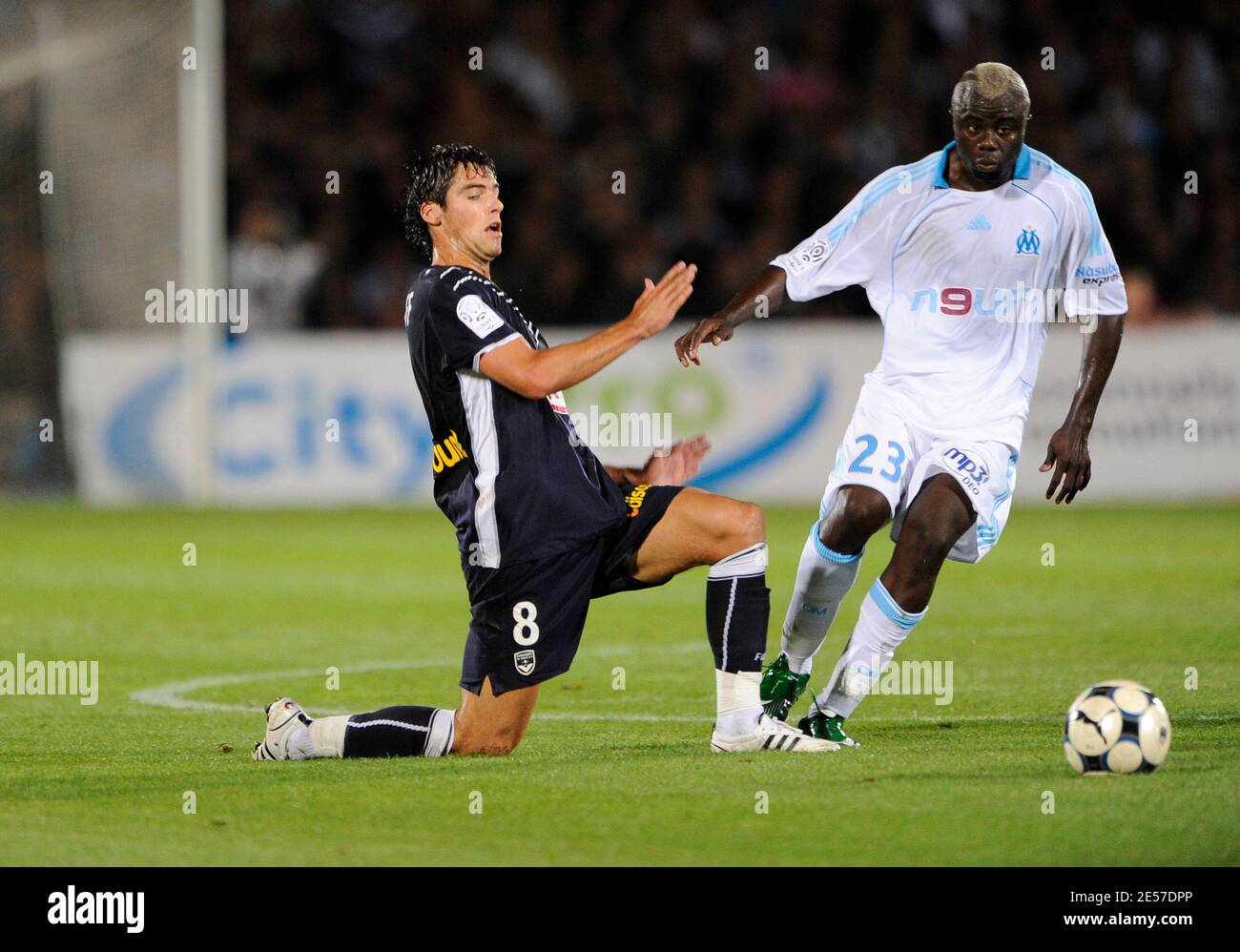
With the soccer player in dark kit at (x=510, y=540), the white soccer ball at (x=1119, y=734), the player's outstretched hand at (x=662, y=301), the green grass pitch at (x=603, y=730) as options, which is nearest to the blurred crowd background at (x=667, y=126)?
the green grass pitch at (x=603, y=730)

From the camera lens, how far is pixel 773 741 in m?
6.34

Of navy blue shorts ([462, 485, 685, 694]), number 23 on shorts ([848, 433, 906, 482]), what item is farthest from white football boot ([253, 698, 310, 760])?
number 23 on shorts ([848, 433, 906, 482])

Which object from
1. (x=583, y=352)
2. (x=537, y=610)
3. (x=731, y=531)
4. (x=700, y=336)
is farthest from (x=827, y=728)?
(x=583, y=352)

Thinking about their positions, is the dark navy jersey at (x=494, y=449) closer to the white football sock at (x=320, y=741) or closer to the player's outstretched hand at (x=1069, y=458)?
the white football sock at (x=320, y=741)

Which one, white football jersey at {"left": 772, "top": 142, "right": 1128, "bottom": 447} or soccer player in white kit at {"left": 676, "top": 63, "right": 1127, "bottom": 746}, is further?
white football jersey at {"left": 772, "top": 142, "right": 1128, "bottom": 447}

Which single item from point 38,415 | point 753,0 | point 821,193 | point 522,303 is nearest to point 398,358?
point 522,303

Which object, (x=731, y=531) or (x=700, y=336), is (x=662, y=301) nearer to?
Result: (x=700, y=336)

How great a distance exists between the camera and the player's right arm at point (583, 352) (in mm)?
5969

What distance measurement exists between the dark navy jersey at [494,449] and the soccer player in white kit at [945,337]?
2.01 feet

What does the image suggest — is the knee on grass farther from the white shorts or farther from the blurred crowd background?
→ the blurred crowd background

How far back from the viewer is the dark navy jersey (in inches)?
248

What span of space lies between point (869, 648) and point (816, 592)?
1.26 ft

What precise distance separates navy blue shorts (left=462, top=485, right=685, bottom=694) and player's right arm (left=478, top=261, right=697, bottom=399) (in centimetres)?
57

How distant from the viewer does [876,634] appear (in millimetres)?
6504
